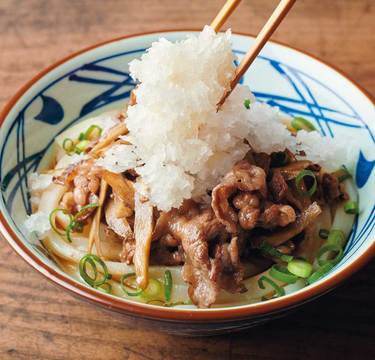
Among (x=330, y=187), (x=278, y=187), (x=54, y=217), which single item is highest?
(x=330, y=187)

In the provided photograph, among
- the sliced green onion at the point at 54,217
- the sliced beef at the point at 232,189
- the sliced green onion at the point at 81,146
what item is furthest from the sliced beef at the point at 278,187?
the sliced green onion at the point at 81,146

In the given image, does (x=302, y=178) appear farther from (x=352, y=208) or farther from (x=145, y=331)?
(x=145, y=331)

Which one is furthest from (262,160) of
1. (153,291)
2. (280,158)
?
(153,291)

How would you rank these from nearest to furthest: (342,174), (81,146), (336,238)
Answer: (336,238) < (342,174) < (81,146)

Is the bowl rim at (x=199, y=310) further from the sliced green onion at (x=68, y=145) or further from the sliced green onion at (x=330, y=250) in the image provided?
the sliced green onion at (x=68, y=145)

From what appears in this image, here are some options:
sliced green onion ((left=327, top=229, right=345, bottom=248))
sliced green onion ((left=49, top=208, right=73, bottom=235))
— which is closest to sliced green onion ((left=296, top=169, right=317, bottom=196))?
sliced green onion ((left=327, top=229, right=345, bottom=248))

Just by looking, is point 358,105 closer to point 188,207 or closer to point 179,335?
point 188,207

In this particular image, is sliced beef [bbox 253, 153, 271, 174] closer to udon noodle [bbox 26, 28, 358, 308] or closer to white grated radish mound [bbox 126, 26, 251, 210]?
udon noodle [bbox 26, 28, 358, 308]
